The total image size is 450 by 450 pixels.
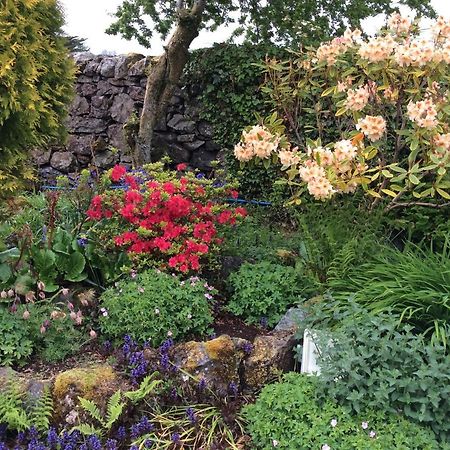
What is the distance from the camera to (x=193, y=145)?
7.98 m

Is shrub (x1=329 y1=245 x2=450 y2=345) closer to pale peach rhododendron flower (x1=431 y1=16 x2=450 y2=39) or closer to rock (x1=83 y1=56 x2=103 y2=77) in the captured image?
pale peach rhododendron flower (x1=431 y1=16 x2=450 y2=39)

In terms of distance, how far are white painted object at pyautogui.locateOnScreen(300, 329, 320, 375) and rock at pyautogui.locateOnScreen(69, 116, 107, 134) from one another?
6.56 meters

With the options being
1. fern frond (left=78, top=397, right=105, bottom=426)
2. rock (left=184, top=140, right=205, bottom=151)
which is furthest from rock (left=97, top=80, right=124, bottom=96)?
fern frond (left=78, top=397, right=105, bottom=426)

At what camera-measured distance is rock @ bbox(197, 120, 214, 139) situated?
784cm

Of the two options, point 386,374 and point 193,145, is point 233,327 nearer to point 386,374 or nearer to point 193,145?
point 386,374

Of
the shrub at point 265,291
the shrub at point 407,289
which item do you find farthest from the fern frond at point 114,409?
the shrub at point 407,289

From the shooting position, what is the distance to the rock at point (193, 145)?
313 inches

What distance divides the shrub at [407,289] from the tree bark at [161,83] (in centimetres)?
452

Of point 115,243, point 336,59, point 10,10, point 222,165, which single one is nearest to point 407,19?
point 336,59

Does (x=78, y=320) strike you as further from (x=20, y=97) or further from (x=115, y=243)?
(x=20, y=97)

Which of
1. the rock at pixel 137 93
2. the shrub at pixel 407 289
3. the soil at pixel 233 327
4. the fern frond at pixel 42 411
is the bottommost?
the fern frond at pixel 42 411

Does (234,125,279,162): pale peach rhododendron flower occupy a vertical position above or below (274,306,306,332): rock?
above

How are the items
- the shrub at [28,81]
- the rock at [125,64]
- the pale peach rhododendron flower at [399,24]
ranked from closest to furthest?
the pale peach rhododendron flower at [399,24] < the shrub at [28,81] < the rock at [125,64]

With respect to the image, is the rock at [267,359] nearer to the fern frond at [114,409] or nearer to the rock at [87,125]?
the fern frond at [114,409]
